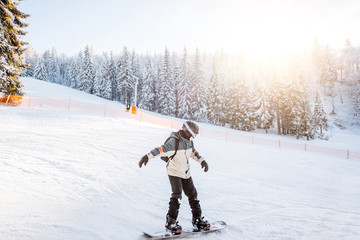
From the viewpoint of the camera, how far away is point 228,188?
696cm

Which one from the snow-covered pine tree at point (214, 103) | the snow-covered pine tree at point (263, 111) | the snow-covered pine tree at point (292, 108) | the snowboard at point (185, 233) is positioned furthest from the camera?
the snow-covered pine tree at point (214, 103)

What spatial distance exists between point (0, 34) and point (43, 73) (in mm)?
68386

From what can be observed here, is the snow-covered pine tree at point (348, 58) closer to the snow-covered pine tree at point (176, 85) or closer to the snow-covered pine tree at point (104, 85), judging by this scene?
the snow-covered pine tree at point (176, 85)

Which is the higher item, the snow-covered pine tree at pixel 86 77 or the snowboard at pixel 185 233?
the snow-covered pine tree at pixel 86 77

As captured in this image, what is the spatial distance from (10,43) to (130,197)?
16.0m

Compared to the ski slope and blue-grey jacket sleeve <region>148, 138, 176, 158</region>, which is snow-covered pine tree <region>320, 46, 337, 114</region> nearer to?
the ski slope

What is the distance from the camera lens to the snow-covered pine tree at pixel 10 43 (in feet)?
45.6

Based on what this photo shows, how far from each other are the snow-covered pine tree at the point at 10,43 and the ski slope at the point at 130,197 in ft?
23.1

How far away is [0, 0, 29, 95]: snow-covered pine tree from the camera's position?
45.6 feet

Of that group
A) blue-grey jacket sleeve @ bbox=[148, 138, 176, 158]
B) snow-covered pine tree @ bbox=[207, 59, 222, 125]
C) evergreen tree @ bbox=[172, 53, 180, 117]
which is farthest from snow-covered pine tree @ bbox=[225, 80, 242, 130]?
blue-grey jacket sleeve @ bbox=[148, 138, 176, 158]

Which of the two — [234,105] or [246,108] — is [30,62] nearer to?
[234,105]

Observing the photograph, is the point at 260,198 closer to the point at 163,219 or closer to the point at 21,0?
the point at 163,219

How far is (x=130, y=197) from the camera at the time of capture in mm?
5102

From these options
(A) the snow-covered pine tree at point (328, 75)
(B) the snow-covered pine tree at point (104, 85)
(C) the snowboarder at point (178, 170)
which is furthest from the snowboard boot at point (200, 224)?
(A) the snow-covered pine tree at point (328, 75)
